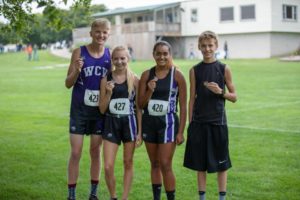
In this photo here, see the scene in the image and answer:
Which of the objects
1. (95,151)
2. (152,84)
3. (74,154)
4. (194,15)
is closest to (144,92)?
(152,84)

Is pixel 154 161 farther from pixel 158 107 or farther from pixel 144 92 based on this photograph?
pixel 144 92

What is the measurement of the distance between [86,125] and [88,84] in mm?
483

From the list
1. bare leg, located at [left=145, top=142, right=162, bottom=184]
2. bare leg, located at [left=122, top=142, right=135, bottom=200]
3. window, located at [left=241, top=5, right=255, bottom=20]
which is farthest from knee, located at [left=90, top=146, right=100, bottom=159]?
window, located at [left=241, top=5, right=255, bottom=20]

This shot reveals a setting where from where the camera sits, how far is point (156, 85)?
17.7 feet

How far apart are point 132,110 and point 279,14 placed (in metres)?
48.7

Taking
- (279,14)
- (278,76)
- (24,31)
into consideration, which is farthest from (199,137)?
(279,14)

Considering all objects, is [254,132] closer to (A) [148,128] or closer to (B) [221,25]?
(A) [148,128]

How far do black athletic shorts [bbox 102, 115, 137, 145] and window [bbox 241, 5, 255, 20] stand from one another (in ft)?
157

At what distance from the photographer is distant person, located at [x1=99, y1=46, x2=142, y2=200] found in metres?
5.57

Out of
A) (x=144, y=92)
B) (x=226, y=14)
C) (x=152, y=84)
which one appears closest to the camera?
(x=152, y=84)

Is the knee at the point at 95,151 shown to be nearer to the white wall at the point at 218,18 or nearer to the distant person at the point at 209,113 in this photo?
the distant person at the point at 209,113

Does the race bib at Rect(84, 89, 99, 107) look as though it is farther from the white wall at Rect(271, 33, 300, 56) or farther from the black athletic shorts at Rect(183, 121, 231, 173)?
the white wall at Rect(271, 33, 300, 56)

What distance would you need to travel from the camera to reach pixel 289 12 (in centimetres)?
5384

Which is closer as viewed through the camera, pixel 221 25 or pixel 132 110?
pixel 132 110
